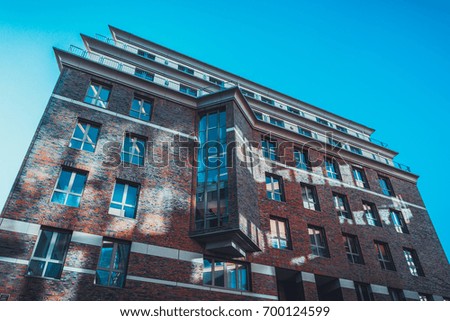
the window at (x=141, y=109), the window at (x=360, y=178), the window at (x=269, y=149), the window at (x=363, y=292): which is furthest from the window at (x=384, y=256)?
the window at (x=141, y=109)

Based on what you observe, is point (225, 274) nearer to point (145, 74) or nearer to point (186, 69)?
point (145, 74)

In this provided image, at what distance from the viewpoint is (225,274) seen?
16.2m

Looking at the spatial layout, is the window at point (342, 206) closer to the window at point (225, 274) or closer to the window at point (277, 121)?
the window at point (277, 121)

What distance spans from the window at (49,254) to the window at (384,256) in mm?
19022

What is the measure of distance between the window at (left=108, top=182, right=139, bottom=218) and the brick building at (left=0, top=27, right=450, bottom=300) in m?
0.06

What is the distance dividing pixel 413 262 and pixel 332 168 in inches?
339

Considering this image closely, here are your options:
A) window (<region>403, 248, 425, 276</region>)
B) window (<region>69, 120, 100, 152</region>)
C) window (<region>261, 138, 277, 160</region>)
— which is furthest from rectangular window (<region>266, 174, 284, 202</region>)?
window (<region>69, 120, 100, 152</region>)

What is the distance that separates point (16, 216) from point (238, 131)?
12130 millimetres

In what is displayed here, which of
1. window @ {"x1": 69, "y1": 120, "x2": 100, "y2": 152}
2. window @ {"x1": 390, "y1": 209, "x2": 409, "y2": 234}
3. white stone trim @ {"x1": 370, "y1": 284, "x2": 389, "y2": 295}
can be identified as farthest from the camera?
window @ {"x1": 390, "y1": 209, "x2": 409, "y2": 234}

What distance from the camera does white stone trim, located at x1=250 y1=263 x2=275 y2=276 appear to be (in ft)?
55.5

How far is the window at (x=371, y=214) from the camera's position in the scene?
2366 centimetres

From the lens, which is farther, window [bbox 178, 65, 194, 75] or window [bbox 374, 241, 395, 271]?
window [bbox 178, 65, 194, 75]

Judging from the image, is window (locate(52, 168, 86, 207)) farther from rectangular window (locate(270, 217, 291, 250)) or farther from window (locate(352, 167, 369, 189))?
window (locate(352, 167, 369, 189))
